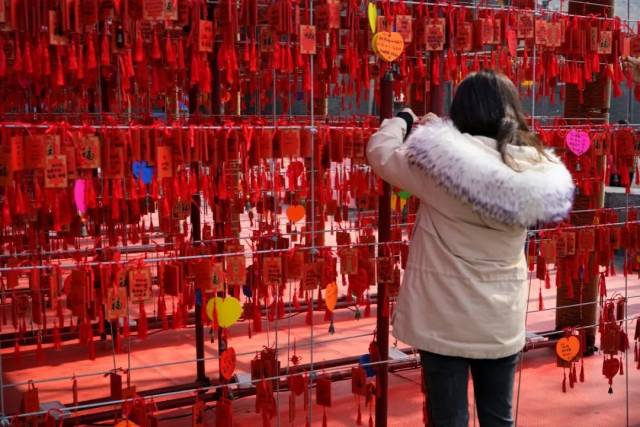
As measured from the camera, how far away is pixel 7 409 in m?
4.23

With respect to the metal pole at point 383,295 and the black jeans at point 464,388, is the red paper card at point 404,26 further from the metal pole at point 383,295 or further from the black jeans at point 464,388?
the black jeans at point 464,388

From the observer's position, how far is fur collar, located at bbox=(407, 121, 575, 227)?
1811 mm

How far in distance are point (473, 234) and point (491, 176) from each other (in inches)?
6.9

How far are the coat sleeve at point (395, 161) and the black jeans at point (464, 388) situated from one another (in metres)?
0.44

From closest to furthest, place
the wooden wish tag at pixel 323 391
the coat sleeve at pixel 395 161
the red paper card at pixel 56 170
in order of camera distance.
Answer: the coat sleeve at pixel 395 161
the red paper card at pixel 56 170
the wooden wish tag at pixel 323 391

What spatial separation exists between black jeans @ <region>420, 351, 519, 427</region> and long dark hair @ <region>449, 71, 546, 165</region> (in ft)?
1.76

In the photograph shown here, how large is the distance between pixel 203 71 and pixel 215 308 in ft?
3.84

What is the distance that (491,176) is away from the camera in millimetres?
1813

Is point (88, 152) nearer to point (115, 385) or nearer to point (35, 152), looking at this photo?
point (35, 152)

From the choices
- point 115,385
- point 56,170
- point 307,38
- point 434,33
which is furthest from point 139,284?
point 434,33

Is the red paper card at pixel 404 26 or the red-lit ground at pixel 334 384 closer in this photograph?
the red paper card at pixel 404 26

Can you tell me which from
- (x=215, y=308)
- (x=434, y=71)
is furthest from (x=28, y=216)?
(x=434, y=71)

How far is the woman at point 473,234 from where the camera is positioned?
183 centimetres

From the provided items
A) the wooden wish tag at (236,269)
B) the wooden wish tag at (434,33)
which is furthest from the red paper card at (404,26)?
the wooden wish tag at (236,269)
